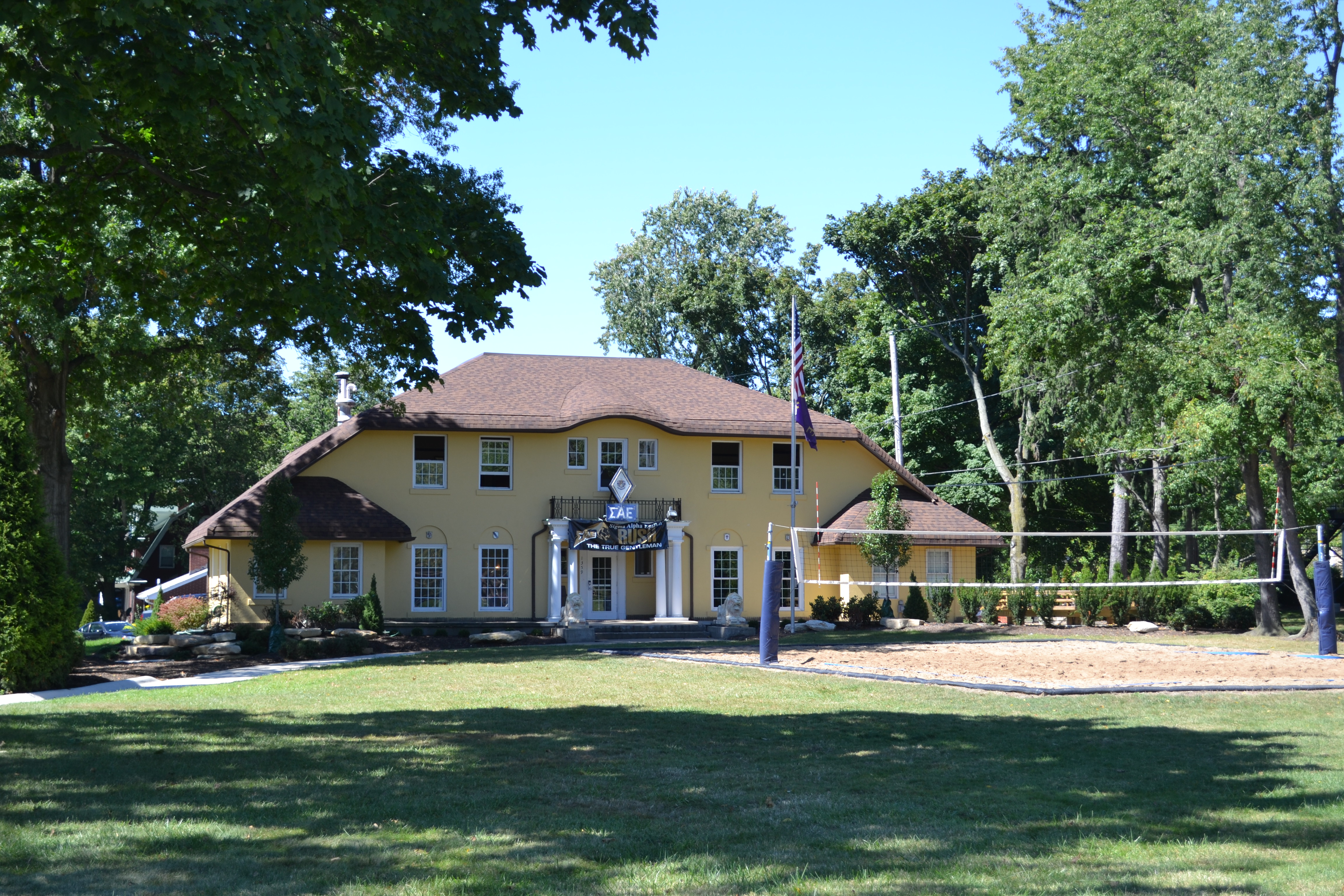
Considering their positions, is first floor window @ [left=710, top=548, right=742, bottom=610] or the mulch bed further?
first floor window @ [left=710, top=548, right=742, bottom=610]

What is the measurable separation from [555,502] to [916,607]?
422 inches

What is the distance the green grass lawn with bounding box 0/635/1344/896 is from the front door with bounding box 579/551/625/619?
19147 millimetres

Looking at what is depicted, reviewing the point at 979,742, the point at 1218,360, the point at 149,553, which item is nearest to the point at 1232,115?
the point at 1218,360

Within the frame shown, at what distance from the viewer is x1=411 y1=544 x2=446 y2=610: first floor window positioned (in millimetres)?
31719

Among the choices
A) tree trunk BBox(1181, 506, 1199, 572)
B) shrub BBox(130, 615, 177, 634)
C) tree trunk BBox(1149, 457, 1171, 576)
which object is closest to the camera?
shrub BBox(130, 615, 177, 634)

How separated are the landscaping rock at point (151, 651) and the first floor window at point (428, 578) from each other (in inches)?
342

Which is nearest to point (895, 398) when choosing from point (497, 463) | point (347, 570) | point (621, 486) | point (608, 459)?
point (608, 459)

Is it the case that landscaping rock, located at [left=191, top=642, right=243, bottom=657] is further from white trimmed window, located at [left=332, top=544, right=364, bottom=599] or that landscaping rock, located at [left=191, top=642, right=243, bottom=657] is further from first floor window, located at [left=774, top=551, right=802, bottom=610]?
first floor window, located at [left=774, top=551, right=802, bottom=610]

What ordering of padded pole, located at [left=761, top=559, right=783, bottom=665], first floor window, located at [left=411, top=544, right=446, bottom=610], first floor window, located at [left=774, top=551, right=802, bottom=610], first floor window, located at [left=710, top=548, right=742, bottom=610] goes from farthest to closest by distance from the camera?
A: first floor window, located at [left=774, top=551, right=802, bottom=610] → first floor window, located at [left=710, top=548, right=742, bottom=610] → first floor window, located at [left=411, top=544, right=446, bottom=610] → padded pole, located at [left=761, top=559, right=783, bottom=665]

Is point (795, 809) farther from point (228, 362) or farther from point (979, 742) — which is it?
point (228, 362)

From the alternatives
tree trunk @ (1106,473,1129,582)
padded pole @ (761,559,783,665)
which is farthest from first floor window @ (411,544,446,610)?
tree trunk @ (1106,473,1129,582)

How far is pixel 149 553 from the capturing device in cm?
5294

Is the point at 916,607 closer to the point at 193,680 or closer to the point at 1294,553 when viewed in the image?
the point at 1294,553

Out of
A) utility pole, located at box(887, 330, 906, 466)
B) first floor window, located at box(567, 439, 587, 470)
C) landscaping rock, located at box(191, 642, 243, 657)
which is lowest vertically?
landscaping rock, located at box(191, 642, 243, 657)
